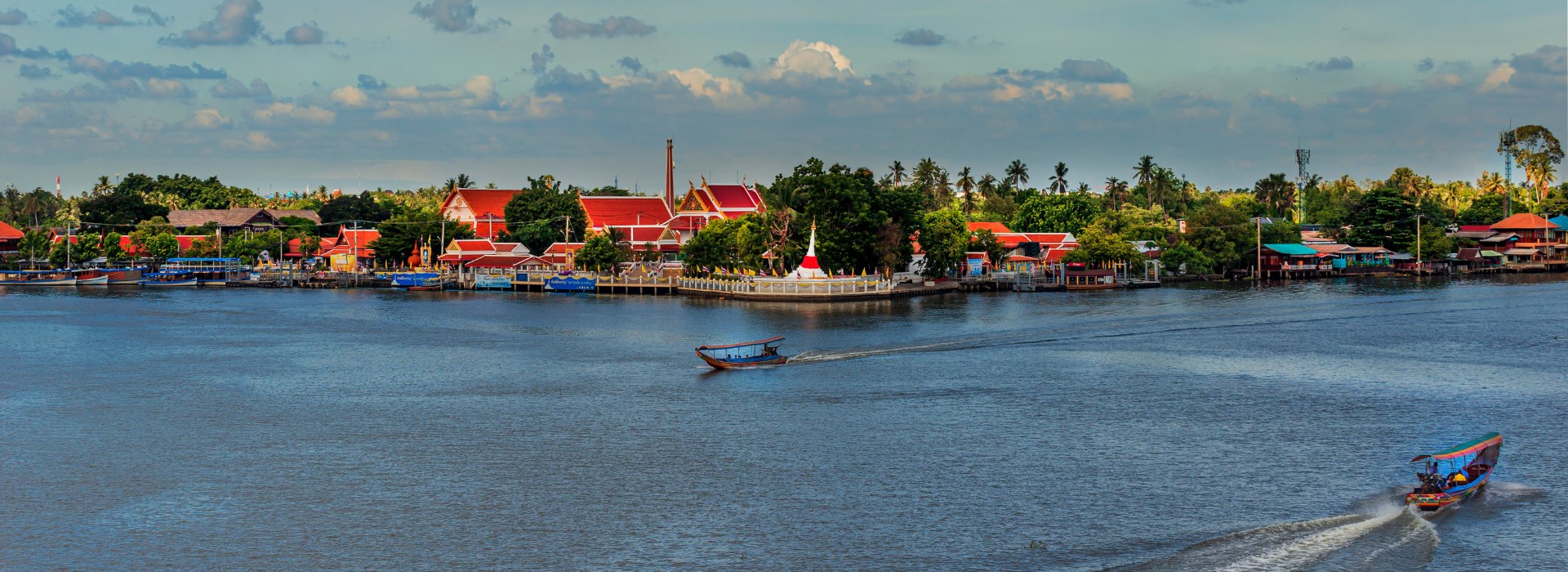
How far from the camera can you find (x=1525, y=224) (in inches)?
4520

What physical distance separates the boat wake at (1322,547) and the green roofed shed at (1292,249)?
86074mm

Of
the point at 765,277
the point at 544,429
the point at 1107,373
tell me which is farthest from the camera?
the point at 765,277

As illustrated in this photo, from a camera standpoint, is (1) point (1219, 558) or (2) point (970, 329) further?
(2) point (970, 329)

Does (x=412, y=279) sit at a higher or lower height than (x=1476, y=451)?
higher

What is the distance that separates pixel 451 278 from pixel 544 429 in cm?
6793

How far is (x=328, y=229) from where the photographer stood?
132m

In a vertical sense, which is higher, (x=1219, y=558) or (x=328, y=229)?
(x=328, y=229)

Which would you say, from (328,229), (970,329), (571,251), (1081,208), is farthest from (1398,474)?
(328,229)

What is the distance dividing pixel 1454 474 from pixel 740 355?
79.5 ft

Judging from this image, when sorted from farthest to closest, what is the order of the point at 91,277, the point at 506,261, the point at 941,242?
the point at 91,277 → the point at 506,261 → the point at 941,242

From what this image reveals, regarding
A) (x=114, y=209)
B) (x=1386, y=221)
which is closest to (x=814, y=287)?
(x=1386, y=221)

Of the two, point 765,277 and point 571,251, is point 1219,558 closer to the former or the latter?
point 765,277

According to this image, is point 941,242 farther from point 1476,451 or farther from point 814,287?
point 1476,451

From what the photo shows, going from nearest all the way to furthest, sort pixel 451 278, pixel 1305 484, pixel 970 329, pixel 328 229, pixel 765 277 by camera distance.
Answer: pixel 1305 484 < pixel 970 329 < pixel 765 277 < pixel 451 278 < pixel 328 229
